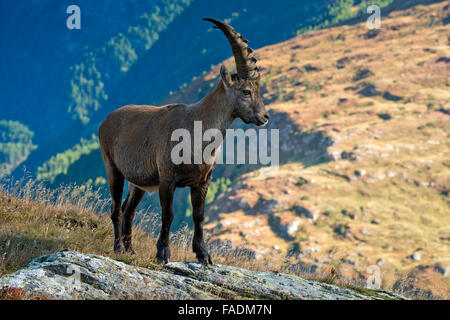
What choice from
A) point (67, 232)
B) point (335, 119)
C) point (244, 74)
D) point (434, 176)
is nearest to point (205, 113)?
point (244, 74)

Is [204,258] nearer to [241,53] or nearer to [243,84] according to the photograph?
[243,84]

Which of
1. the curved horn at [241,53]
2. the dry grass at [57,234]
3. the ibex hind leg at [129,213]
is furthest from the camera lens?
the ibex hind leg at [129,213]

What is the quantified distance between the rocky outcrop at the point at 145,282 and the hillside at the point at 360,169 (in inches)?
1613

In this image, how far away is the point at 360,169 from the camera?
291 ft

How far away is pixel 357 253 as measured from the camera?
70.8 metres

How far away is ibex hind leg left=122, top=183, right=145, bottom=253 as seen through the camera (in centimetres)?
934

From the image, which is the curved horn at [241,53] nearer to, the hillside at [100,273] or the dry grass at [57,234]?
the hillside at [100,273]

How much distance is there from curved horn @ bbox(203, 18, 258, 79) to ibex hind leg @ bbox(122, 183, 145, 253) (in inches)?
115

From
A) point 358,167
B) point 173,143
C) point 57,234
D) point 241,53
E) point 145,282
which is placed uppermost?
point 358,167

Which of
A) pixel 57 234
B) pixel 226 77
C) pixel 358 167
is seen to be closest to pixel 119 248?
pixel 57 234

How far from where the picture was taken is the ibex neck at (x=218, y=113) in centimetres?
811

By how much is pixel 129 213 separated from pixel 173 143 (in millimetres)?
2077

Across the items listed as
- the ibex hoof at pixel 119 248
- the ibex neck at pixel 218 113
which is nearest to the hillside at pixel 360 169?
the ibex hoof at pixel 119 248

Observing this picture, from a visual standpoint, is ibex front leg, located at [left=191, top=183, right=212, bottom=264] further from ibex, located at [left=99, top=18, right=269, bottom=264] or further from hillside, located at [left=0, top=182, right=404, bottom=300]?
hillside, located at [left=0, top=182, right=404, bottom=300]
